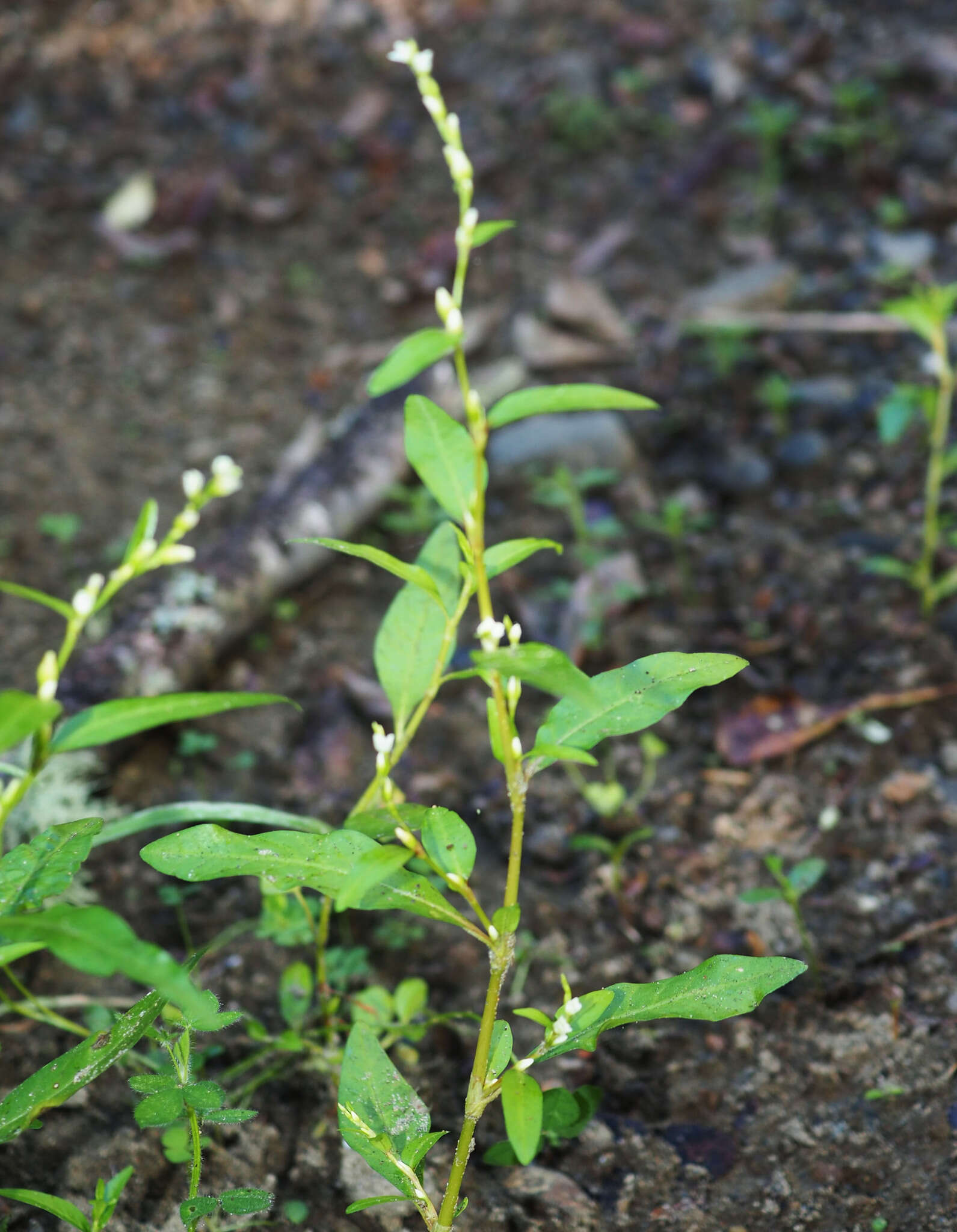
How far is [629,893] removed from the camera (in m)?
2.15

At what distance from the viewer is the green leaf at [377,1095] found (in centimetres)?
142

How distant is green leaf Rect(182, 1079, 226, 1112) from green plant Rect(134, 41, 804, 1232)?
18cm

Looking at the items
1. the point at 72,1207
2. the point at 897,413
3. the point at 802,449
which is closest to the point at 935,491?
the point at 897,413

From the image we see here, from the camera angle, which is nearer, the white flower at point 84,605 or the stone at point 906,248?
the white flower at point 84,605

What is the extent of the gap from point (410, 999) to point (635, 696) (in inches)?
29.0

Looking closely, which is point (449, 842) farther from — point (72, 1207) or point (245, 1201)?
point (72, 1207)

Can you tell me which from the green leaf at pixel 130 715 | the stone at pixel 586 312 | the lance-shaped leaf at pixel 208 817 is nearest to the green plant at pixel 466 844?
the lance-shaped leaf at pixel 208 817

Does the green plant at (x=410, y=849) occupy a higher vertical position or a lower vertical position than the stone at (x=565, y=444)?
higher

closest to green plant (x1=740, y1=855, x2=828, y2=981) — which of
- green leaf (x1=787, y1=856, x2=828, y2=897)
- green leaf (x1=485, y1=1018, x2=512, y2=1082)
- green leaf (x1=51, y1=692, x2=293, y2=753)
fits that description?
green leaf (x1=787, y1=856, x2=828, y2=897)

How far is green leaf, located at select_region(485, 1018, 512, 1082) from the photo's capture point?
136 cm

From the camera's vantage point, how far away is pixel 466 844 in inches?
52.8

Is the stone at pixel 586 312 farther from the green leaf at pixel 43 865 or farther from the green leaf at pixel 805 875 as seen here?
A: the green leaf at pixel 43 865

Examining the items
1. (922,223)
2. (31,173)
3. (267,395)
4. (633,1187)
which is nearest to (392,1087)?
(633,1187)

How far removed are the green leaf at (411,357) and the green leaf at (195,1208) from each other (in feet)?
3.62
